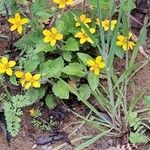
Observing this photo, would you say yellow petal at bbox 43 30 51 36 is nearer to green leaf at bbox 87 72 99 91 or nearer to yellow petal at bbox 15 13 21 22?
yellow petal at bbox 15 13 21 22

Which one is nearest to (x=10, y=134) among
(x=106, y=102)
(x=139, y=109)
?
(x=106, y=102)

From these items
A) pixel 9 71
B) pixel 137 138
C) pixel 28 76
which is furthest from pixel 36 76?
pixel 137 138

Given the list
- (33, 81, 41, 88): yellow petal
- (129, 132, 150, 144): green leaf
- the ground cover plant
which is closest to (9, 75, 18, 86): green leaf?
the ground cover plant

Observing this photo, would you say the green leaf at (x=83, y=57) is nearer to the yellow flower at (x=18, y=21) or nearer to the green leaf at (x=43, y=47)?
the green leaf at (x=43, y=47)

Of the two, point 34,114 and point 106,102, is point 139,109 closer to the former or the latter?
point 106,102

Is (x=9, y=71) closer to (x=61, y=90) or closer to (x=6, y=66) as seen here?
(x=6, y=66)
